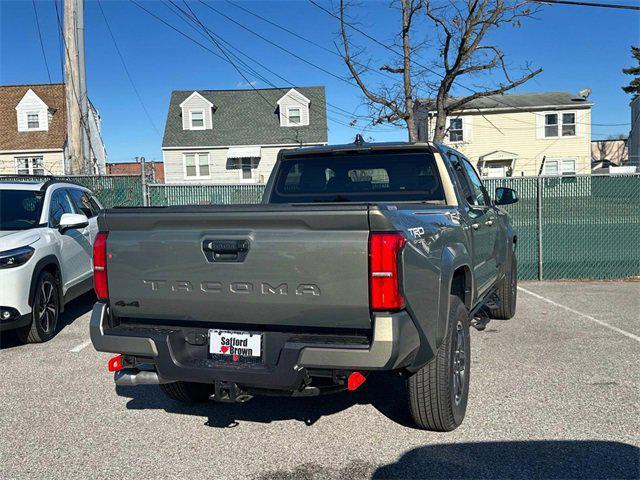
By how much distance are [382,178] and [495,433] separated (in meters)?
2.29

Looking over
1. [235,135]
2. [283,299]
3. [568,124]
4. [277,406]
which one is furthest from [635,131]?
[283,299]

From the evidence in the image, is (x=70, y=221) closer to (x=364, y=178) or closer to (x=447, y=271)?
(x=364, y=178)

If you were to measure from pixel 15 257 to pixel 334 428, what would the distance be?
12.9 ft

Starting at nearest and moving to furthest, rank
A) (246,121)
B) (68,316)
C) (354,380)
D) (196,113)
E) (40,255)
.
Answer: (354,380), (40,255), (68,316), (246,121), (196,113)

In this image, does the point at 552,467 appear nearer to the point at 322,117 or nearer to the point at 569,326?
the point at 569,326

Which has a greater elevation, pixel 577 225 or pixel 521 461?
pixel 577 225

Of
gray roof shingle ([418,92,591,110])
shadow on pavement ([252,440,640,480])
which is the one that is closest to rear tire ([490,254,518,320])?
shadow on pavement ([252,440,640,480])

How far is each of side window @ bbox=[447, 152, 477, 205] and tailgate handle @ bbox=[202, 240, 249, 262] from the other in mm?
2541

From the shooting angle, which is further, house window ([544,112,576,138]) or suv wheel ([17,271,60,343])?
house window ([544,112,576,138])

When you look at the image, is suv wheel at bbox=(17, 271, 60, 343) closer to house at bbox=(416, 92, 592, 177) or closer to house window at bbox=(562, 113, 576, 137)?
house at bbox=(416, 92, 592, 177)

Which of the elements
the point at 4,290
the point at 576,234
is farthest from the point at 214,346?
the point at 576,234

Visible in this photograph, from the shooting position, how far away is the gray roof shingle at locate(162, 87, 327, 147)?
3294 cm

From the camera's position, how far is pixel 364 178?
512 cm

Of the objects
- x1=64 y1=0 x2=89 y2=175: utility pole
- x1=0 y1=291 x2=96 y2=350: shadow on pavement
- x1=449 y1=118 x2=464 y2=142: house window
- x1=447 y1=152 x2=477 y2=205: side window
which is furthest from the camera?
x1=449 y1=118 x2=464 y2=142: house window
